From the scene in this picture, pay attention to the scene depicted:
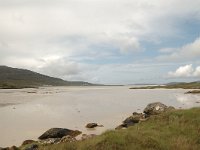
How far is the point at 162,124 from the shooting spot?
22.7 m

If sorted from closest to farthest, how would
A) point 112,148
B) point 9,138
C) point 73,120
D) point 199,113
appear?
point 112,148
point 199,113
point 9,138
point 73,120

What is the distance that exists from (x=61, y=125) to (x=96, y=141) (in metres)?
20.6

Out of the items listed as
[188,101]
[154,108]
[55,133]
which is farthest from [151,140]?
[188,101]

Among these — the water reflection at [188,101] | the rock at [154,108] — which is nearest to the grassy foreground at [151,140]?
the rock at [154,108]

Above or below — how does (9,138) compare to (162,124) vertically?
below

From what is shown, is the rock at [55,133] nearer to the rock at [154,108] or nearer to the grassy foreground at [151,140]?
the grassy foreground at [151,140]

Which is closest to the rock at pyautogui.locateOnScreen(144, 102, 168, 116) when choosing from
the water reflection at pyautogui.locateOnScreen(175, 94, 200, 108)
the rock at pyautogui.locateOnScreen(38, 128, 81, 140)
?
the rock at pyautogui.locateOnScreen(38, 128, 81, 140)

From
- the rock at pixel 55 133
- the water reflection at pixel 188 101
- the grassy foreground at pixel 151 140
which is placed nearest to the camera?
the grassy foreground at pixel 151 140

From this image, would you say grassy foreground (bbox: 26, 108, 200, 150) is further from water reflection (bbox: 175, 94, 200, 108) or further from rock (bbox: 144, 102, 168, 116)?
water reflection (bbox: 175, 94, 200, 108)

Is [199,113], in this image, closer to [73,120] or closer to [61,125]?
[61,125]

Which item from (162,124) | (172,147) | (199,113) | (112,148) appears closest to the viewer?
(112,148)

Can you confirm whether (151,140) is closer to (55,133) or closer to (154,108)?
(55,133)

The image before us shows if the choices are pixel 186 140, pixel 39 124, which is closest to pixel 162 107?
pixel 39 124

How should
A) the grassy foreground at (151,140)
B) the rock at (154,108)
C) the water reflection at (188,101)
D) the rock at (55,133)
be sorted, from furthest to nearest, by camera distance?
the water reflection at (188,101) < the rock at (154,108) < the rock at (55,133) < the grassy foreground at (151,140)
